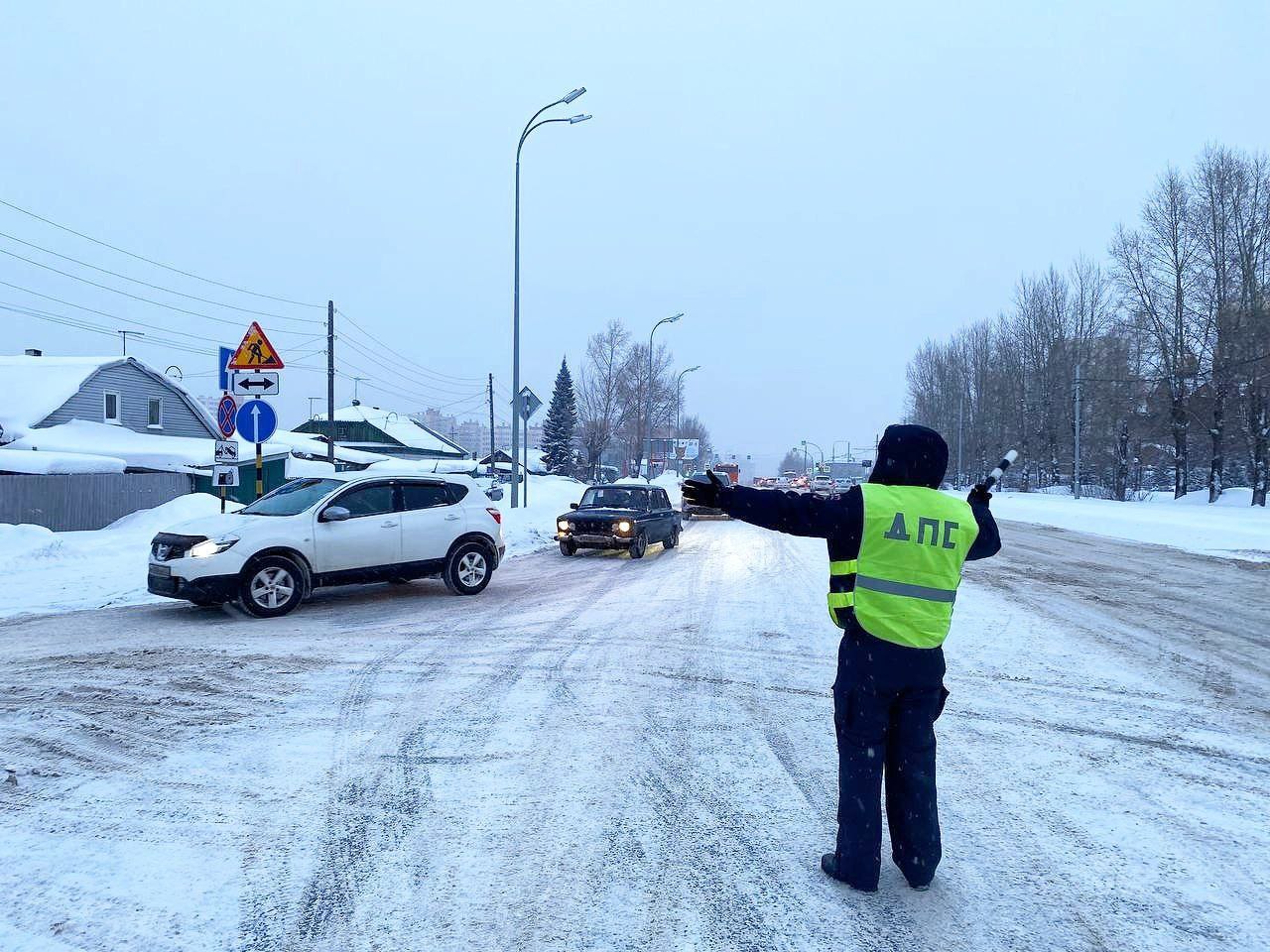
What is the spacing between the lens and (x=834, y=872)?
11.9ft

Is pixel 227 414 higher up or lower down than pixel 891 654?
higher up

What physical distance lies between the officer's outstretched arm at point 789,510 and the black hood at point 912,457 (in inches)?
12.5

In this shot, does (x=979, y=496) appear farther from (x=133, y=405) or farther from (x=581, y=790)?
(x=133, y=405)

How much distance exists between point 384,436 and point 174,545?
6187 centimetres

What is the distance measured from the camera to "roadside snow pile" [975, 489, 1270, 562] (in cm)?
2138

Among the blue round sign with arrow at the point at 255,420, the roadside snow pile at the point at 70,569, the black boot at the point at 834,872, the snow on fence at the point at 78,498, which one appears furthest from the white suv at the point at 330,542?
the snow on fence at the point at 78,498

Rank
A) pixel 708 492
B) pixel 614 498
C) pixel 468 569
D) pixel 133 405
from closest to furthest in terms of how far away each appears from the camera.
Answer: pixel 708 492
pixel 468 569
pixel 614 498
pixel 133 405

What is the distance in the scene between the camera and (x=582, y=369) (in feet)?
188

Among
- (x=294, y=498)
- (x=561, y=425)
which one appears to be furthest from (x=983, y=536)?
(x=561, y=425)

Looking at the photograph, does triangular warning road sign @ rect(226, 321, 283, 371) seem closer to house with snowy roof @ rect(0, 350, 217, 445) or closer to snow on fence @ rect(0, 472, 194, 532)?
snow on fence @ rect(0, 472, 194, 532)

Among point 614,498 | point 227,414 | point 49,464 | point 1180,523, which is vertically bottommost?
point 1180,523

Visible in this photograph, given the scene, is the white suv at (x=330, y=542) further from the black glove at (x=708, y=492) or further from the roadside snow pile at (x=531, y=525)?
the black glove at (x=708, y=492)

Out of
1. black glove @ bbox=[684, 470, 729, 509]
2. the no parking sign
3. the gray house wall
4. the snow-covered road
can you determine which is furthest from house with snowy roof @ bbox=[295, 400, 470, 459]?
black glove @ bbox=[684, 470, 729, 509]

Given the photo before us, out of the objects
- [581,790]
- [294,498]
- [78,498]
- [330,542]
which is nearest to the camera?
[581,790]
